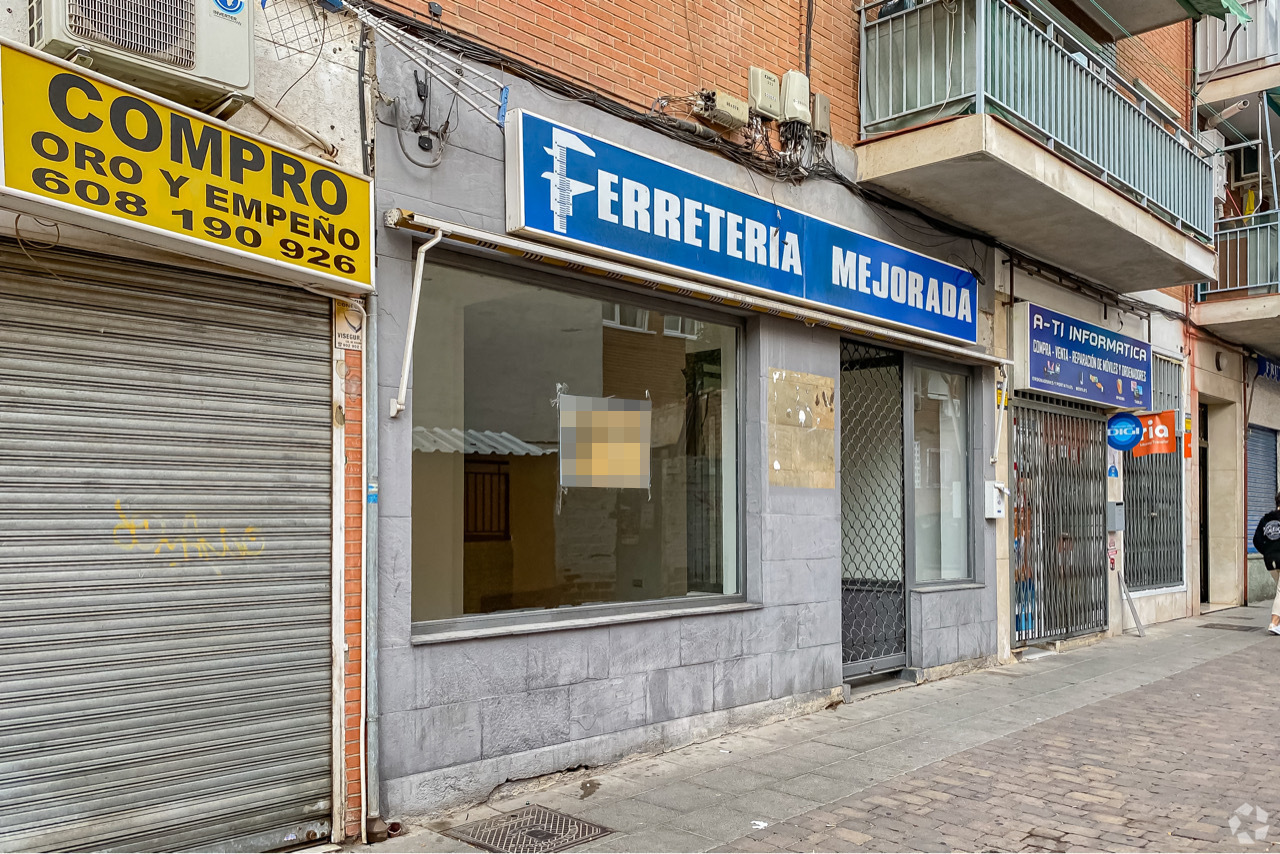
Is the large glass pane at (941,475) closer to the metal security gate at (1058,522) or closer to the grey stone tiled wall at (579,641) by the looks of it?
the metal security gate at (1058,522)

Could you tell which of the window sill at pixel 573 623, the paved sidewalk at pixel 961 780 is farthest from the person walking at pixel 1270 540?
the window sill at pixel 573 623

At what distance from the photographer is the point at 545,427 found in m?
6.24

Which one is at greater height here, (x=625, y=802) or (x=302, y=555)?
(x=302, y=555)

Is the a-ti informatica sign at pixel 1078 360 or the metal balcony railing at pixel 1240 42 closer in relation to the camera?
the a-ti informatica sign at pixel 1078 360

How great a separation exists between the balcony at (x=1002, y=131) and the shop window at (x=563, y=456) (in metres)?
2.40

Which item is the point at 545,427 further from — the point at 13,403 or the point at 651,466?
the point at 13,403

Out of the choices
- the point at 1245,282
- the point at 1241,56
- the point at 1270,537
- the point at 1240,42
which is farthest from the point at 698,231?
the point at 1240,42

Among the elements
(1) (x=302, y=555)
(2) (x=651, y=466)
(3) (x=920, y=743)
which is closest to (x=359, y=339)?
(1) (x=302, y=555)

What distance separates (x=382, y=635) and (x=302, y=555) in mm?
587

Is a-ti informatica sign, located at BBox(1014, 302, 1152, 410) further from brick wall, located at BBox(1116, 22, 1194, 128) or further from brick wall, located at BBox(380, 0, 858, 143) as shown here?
brick wall, located at BBox(1116, 22, 1194, 128)

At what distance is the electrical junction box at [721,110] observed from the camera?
695cm

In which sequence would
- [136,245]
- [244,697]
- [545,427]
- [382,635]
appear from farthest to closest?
[545,427], [382,635], [244,697], [136,245]

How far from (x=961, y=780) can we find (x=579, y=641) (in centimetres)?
243

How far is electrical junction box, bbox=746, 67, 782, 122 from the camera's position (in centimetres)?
742
